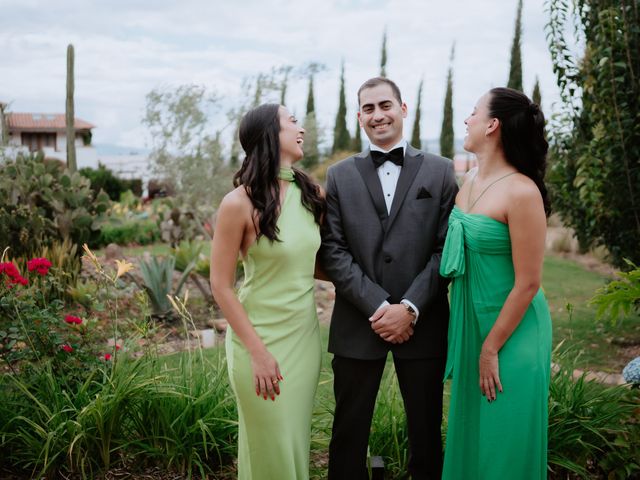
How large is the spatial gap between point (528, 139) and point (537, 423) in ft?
4.20

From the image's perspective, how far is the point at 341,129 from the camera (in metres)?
33.2

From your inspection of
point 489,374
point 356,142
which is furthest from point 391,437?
point 356,142

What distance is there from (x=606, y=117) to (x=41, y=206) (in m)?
Result: 7.38

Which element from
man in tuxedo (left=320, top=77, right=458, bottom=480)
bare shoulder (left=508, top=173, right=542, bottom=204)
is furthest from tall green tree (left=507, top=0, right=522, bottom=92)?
bare shoulder (left=508, top=173, right=542, bottom=204)

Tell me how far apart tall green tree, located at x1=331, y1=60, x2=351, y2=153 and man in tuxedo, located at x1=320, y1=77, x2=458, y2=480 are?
29.2 meters

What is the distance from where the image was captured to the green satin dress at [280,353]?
120 inches

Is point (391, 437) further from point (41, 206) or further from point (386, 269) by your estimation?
point (41, 206)

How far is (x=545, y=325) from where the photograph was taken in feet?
10.0

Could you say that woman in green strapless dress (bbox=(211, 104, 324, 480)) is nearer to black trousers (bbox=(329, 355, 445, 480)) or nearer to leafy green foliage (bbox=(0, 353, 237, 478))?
Answer: black trousers (bbox=(329, 355, 445, 480))

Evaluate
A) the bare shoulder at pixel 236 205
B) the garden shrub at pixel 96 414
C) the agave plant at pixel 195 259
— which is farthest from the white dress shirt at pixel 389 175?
the agave plant at pixel 195 259

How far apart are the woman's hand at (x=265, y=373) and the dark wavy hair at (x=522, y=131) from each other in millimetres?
1429

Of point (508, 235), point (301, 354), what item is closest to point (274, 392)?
point (301, 354)

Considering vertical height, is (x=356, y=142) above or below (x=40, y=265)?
above

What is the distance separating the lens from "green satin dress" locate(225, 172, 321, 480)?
3.04 metres
